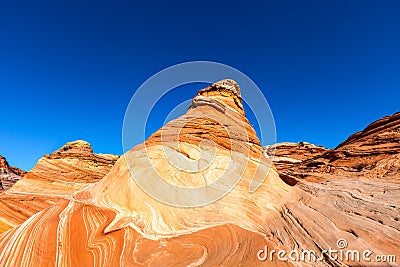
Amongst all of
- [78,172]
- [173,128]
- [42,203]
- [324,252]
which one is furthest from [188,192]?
[78,172]

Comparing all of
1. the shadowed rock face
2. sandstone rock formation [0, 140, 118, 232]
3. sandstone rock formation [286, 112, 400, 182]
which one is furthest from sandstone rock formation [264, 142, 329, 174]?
the shadowed rock face

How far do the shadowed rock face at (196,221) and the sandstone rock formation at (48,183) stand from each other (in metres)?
11.6

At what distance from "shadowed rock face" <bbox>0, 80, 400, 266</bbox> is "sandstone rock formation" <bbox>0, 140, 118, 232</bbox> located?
11620 millimetres

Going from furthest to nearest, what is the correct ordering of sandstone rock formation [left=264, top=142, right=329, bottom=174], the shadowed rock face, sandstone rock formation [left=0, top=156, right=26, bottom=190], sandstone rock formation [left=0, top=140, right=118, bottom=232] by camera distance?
sandstone rock formation [left=0, top=156, right=26, bottom=190]
sandstone rock formation [left=264, top=142, right=329, bottom=174]
sandstone rock formation [left=0, top=140, right=118, bottom=232]
the shadowed rock face

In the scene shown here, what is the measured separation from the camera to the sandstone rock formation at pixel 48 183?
17.2m

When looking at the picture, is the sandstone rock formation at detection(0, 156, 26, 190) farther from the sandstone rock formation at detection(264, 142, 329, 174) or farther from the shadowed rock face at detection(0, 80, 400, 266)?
the sandstone rock formation at detection(264, 142, 329, 174)

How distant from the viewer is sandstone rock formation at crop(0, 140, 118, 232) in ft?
56.4

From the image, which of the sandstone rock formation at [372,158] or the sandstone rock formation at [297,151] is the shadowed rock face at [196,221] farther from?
the sandstone rock formation at [297,151]

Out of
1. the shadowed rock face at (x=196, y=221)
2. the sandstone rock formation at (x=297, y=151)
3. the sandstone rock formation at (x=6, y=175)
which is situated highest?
the sandstone rock formation at (x=297, y=151)

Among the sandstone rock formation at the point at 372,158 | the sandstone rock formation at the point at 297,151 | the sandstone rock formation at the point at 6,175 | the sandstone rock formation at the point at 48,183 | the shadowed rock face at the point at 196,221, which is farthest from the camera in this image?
the sandstone rock formation at the point at 6,175

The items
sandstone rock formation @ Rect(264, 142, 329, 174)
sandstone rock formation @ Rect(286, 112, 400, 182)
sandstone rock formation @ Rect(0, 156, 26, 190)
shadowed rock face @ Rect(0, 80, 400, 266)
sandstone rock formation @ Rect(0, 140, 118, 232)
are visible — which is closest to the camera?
shadowed rock face @ Rect(0, 80, 400, 266)

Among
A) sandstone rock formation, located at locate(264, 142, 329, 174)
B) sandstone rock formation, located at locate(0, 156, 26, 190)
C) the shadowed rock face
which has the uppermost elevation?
sandstone rock formation, located at locate(264, 142, 329, 174)

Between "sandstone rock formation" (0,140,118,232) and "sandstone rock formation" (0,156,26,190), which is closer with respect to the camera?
"sandstone rock formation" (0,140,118,232)

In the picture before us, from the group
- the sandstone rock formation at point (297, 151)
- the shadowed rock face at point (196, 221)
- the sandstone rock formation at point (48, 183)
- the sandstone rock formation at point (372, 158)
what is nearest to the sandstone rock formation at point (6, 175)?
the sandstone rock formation at point (48, 183)
